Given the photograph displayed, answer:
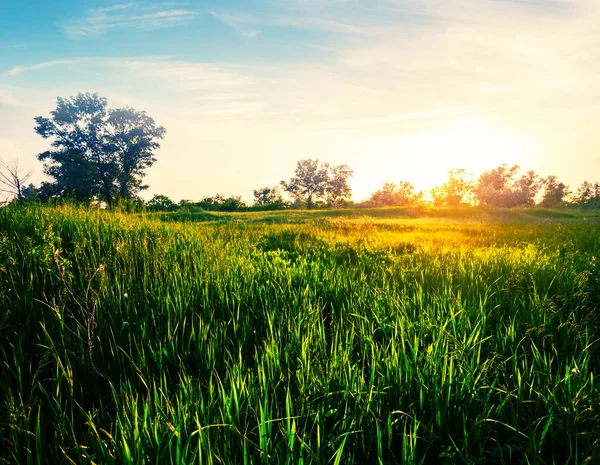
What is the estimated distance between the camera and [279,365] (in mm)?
2100

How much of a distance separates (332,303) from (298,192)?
69.2 meters

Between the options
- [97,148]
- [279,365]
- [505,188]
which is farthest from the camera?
[505,188]

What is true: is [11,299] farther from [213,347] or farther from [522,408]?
[522,408]

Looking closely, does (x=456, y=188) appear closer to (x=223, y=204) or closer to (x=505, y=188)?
(x=505, y=188)

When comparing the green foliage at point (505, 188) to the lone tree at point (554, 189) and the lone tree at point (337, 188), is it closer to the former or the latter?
the lone tree at point (554, 189)

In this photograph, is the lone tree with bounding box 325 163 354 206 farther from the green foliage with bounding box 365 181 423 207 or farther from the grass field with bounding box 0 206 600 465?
the grass field with bounding box 0 206 600 465

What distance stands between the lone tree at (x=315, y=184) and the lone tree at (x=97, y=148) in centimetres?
3123

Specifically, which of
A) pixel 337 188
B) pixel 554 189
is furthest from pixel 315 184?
pixel 554 189

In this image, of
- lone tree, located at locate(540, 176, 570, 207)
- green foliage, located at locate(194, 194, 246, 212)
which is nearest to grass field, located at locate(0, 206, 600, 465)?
green foliage, located at locate(194, 194, 246, 212)

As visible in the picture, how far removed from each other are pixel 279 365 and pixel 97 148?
170 feet

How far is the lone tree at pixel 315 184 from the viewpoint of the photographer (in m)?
72.0

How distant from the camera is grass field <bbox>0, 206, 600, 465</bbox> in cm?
156

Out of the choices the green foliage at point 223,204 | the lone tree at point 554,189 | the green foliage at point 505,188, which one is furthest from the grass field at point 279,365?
the lone tree at point 554,189

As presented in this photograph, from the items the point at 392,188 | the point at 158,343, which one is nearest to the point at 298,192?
the point at 392,188
